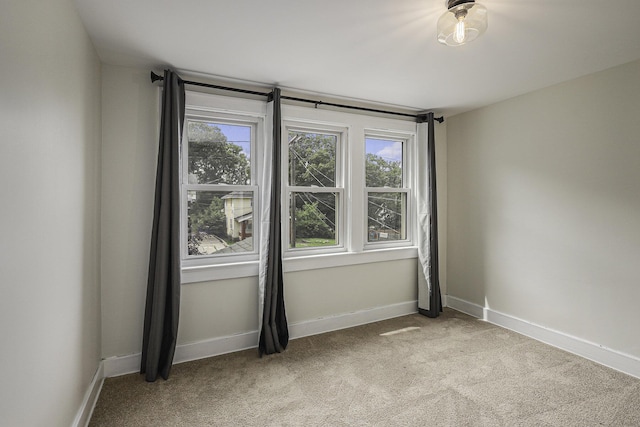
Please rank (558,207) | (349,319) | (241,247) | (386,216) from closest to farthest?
(558,207), (241,247), (349,319), (386,216)

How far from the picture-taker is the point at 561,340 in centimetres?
303

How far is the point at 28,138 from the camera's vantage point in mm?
1273

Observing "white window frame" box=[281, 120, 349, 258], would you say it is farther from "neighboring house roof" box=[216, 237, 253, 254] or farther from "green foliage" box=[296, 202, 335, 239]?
"neighboring house roof" box=[216, 237, 253, 254]

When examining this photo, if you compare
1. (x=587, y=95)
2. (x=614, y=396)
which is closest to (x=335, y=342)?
(x=614, y=396)

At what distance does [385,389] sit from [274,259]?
1.34m

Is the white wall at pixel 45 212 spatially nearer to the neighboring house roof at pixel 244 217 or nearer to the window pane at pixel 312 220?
the neighboring house roof at pixel 244 217

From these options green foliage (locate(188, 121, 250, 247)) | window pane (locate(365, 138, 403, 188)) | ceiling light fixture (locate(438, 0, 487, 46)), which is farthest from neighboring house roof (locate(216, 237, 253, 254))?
ceiling light fixture (locate(438, 0, 487, 46))

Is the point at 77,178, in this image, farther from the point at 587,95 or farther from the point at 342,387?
the point at 587,95

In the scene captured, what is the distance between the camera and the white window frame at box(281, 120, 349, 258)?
3283 mm

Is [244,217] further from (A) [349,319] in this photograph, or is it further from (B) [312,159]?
(A) [349,319]

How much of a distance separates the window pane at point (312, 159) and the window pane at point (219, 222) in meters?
0.56

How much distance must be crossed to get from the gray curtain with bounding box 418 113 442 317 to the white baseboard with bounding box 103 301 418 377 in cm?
24

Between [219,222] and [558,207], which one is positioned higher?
[558,207]

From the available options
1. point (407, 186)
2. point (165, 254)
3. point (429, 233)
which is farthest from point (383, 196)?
point (165, 254)
